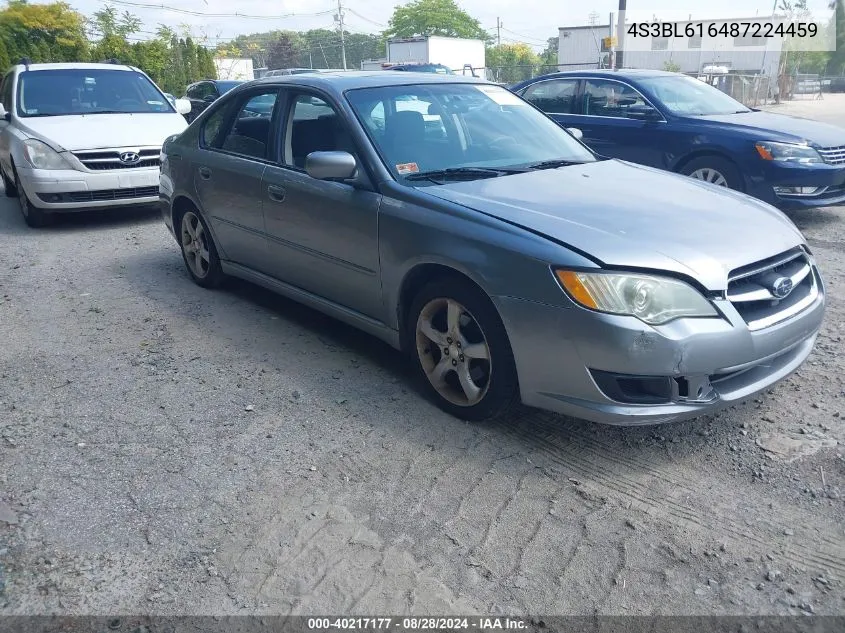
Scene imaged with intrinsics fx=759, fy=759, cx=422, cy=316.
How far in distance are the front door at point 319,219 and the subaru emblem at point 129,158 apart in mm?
4249

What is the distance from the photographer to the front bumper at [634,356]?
3027mm

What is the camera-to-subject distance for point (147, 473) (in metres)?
3.33

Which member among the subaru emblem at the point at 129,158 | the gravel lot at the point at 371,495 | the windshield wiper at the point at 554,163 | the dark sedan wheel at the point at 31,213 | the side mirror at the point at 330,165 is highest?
the side mirror at the point at 330,165

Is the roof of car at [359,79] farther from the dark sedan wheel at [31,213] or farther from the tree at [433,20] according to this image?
the tree at [433,20]

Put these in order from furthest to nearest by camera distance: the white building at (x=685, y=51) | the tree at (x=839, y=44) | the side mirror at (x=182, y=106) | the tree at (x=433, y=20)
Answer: the tree at (x=433, y=20)
the tree at (x=839, y=44)
the white building at (x=685, y=51)
the side mirror at (x=182, y=106)

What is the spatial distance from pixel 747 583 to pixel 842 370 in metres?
2.14

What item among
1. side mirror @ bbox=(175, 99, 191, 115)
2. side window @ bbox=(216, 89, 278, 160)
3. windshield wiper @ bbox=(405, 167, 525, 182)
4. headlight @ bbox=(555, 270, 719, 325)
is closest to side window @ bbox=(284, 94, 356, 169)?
side window @ bbox=(216, 89, 278, 160)

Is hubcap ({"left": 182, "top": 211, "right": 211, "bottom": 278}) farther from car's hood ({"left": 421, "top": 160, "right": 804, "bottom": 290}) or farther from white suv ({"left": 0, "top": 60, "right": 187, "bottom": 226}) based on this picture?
white suv ({"left": 0, "top": 60, "right": 187, "bottom": 226})

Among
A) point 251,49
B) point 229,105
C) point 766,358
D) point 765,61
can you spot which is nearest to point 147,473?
point 766,358

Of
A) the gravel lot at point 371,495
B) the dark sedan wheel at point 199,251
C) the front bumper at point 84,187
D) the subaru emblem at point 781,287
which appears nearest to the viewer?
the gravel lot at point 371,495

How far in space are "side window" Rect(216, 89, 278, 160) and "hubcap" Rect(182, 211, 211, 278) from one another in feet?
2.32

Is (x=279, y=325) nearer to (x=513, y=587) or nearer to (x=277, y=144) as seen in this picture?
(x=277, y=144)

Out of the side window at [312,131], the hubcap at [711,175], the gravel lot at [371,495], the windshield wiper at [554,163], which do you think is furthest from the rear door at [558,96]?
the gravel lot at [371,495]

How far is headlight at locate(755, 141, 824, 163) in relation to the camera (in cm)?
748
